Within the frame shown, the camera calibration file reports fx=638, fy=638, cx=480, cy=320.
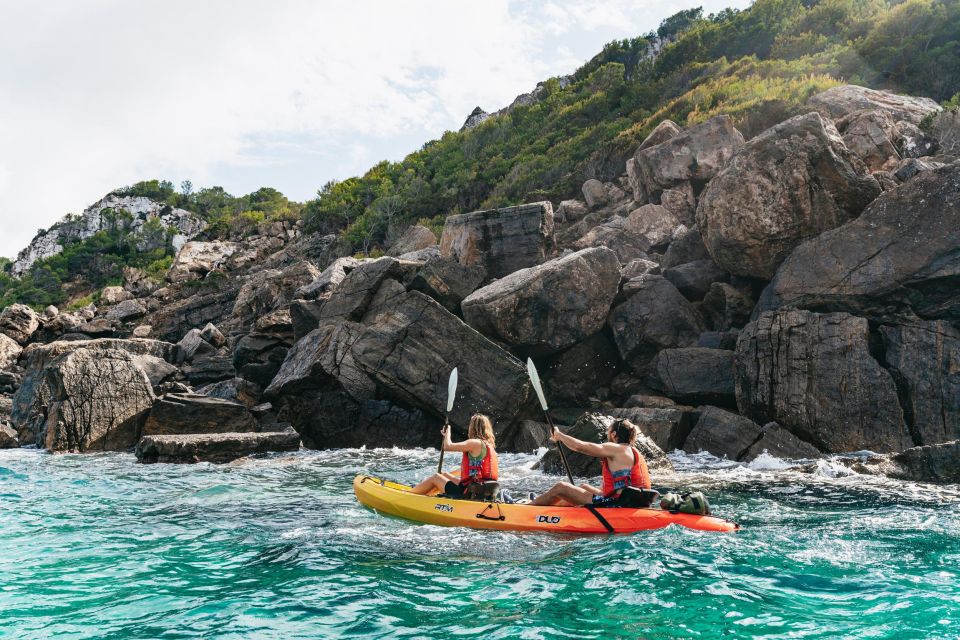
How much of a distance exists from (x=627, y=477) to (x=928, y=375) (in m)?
8.99

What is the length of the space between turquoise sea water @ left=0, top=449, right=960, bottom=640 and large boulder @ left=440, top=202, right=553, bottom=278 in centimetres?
1385

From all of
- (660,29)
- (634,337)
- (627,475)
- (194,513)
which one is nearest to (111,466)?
(194,513)

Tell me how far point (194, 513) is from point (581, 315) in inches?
467

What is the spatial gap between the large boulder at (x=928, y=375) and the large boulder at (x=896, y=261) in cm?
65

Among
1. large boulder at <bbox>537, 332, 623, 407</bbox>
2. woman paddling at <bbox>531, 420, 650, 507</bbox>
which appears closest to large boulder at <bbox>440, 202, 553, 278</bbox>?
large boulder at <bbox>537, 332, 623, 407</bbox>

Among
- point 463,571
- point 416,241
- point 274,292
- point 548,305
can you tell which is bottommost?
point 463,571

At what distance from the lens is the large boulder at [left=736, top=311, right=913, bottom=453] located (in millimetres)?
13711

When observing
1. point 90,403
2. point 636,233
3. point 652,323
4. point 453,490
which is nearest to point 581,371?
point 652,323

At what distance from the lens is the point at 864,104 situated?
87.3 ft

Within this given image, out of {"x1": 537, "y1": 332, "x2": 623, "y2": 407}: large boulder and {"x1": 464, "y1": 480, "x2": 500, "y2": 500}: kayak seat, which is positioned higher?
{"x1": 537, "y1": 332, "x2": 623, "y2": 407}: large boulder

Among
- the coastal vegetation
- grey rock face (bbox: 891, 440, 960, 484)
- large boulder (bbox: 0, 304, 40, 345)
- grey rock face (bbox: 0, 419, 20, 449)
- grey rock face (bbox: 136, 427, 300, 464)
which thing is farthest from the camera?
the coastal vegetation

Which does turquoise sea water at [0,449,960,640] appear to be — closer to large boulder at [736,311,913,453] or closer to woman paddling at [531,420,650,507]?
woman paddling at [531,420,650,507]

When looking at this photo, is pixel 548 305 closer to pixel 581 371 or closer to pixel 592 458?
pixel 581 371

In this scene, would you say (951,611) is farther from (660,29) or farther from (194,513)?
(660,29)
